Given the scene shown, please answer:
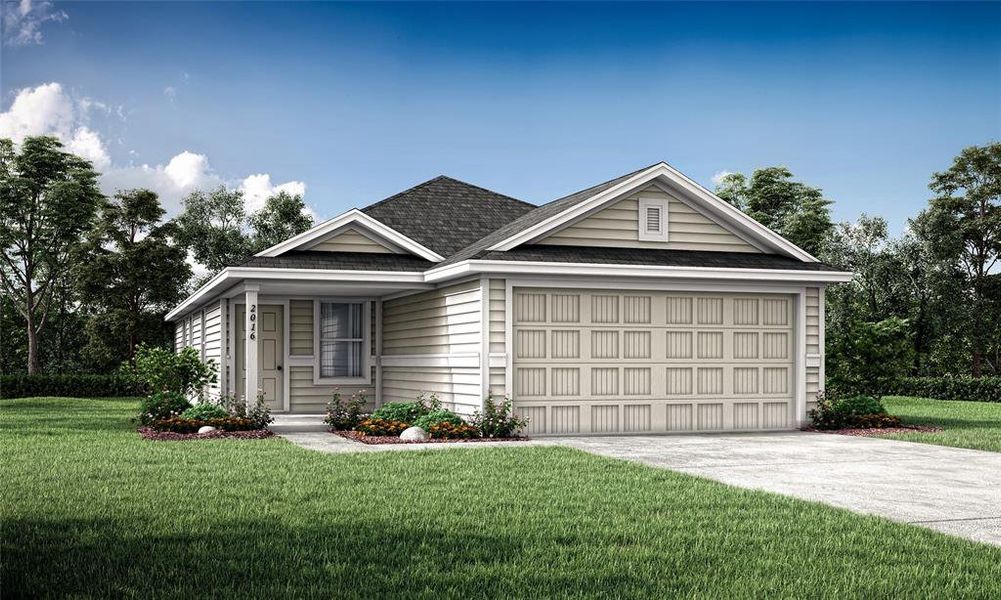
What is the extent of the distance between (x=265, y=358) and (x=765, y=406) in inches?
396

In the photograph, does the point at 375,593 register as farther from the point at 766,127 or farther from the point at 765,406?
the point at 766,127

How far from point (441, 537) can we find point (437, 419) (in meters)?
8.71

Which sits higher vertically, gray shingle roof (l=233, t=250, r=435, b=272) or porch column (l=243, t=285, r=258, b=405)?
gray shingle roof (l=233, t=250, r=435, b=272)

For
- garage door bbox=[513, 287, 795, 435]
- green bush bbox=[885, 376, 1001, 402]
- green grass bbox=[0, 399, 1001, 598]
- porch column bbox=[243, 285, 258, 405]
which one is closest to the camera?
green grass bbox=[0, 399, 1001, 598]

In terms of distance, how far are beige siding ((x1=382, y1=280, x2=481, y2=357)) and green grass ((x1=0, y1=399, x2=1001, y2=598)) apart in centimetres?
510

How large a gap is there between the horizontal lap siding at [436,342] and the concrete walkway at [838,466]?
2.09 metres

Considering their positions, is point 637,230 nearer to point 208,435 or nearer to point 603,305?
point 603,305

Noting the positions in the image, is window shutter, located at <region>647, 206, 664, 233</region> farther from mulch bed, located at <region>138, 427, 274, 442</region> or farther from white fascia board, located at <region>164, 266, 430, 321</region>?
mulch bed, located at <region>138, 427, 274, 442</region>

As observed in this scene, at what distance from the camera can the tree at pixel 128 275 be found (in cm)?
3800

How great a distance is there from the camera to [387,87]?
95.6 feet

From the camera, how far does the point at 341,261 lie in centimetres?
→ 1888

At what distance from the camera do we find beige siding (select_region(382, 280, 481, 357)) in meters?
17.1

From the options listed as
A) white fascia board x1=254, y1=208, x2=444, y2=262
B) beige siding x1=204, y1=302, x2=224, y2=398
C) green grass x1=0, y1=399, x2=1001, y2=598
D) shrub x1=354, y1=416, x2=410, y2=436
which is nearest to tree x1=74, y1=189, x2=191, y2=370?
beige siding x1=204, y1=302, x2=224, y2=398

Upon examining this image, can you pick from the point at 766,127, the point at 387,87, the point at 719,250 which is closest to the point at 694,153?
the point at 766,127
